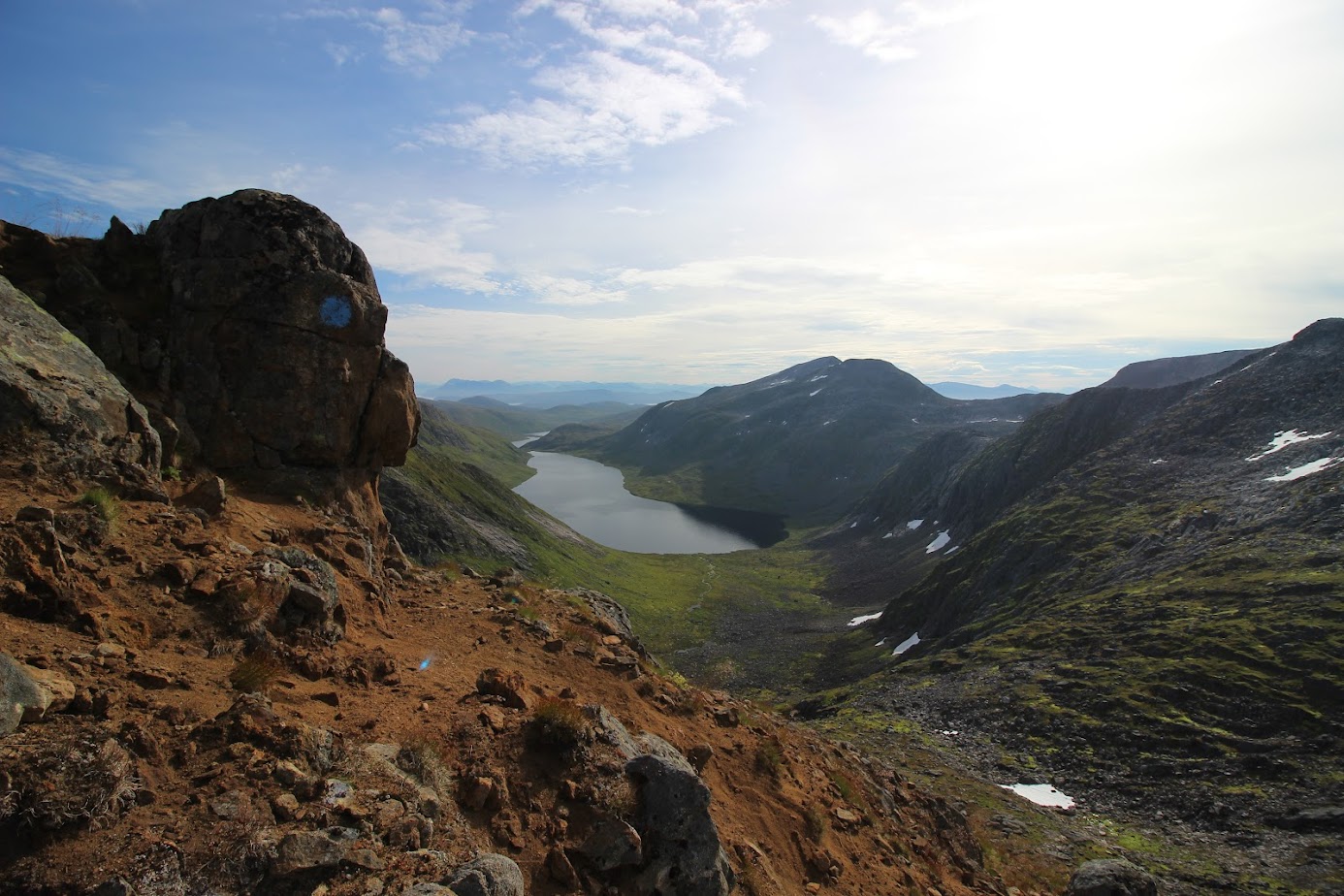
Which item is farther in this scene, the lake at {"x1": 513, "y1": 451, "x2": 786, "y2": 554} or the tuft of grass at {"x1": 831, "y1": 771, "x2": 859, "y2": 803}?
the lake at {"x1": 513, "y1": 451, "x2": 786, "y2": 554}

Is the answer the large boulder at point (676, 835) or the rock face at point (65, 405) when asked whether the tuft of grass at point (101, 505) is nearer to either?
the rock face at point (65, 405)

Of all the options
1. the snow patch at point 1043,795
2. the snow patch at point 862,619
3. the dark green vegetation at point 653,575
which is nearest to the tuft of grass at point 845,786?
the snow patch at point 1043,795

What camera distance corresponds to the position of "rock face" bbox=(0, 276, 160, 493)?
11.0 meters

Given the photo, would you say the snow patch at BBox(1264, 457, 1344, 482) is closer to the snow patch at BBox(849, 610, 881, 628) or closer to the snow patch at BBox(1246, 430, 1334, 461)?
the snow patch at BBox(1246, 430, 1334, 461)

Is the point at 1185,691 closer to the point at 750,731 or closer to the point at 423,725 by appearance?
the point at 750,731

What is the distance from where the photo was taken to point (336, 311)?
17.7 metres

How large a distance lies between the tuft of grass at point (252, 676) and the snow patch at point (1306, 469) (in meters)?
72.2

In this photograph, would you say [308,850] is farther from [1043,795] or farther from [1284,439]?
[1284,439]

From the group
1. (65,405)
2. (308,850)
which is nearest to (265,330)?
(65,405)

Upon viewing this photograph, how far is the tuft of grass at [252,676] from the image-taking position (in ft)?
29.5

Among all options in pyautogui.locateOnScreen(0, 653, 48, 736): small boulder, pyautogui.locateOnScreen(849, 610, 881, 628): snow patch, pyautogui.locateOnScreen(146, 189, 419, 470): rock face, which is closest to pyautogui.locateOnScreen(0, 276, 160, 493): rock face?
pyautogui.locateOnScreen(146, 189, 419, 470): rock face

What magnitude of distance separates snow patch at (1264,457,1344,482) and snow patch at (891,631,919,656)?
32959 mm

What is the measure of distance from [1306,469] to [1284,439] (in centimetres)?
1004

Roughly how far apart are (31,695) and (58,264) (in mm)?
14951
